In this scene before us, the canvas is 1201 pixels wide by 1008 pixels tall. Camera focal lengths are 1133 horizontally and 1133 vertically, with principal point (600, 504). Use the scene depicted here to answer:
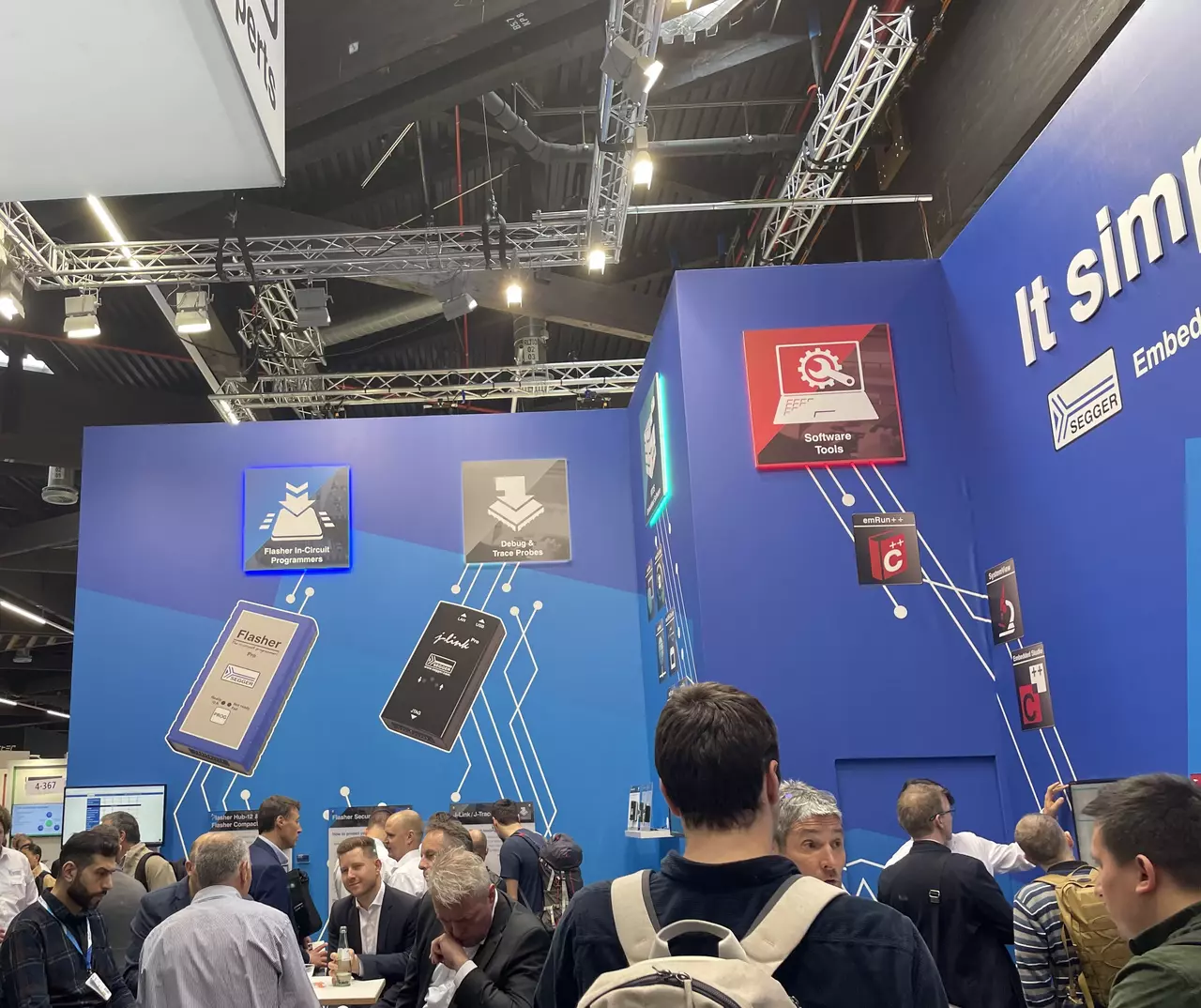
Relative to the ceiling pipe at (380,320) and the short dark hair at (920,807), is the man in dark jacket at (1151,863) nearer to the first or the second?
the short dark hair at (920,807)

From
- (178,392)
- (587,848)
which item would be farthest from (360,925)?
(178,392)

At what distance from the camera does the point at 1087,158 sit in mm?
5000

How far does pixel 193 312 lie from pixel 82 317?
2.70 feet

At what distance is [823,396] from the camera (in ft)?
21.8

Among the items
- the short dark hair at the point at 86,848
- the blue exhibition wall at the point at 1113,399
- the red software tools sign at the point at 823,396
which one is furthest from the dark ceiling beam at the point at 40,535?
the blue exhibition wall at the point at 1113,399

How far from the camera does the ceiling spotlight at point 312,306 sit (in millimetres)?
8898

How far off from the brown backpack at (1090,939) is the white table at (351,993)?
2275mm

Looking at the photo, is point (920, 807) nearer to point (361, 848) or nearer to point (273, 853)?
point (361, 848)

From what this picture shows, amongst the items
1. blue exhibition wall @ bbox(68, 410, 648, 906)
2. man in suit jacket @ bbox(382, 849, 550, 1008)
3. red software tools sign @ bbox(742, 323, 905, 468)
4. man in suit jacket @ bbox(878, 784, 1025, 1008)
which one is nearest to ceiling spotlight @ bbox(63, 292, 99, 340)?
blue exhibition wall @ bbox(68, 410, 648, 906)

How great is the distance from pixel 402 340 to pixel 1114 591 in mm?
8150

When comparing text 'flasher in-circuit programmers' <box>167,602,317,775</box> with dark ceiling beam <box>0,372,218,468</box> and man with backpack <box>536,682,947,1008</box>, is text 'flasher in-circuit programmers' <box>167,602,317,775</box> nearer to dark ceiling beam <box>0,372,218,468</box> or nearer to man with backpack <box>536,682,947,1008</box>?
dark ceiling beam <box>0,372,218,468</box>

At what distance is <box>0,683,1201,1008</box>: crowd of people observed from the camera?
4.23 ft

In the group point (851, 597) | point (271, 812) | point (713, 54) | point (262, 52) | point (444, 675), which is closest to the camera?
point (262, 52)

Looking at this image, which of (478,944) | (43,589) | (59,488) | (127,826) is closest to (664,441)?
(127,826)
